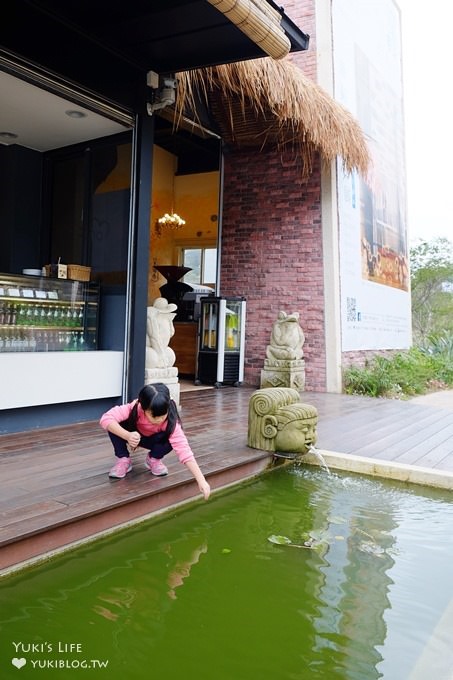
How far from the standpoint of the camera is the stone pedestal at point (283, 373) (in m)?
6.91

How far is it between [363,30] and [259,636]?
9.92 metres

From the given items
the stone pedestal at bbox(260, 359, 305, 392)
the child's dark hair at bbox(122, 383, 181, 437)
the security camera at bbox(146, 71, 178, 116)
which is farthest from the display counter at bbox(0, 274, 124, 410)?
the stone pedestal at bbox(260, 359, 305, 392)

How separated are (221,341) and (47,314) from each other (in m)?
3.25

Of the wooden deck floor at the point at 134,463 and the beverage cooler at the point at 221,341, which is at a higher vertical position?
the beverage cooler at the point at 221,341

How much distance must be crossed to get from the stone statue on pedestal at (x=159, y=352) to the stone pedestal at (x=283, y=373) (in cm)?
224

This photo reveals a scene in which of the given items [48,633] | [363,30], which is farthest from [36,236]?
[363,30]

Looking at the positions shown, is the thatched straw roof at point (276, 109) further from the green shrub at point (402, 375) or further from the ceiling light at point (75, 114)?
the green shrub at point (402, 375)

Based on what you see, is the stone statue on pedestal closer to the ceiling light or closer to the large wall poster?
the ceiling light

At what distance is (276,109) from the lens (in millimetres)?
6098

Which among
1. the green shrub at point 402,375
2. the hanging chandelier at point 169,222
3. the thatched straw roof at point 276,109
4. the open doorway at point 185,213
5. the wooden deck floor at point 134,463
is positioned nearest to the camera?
the wooden deck floor at point 134,463

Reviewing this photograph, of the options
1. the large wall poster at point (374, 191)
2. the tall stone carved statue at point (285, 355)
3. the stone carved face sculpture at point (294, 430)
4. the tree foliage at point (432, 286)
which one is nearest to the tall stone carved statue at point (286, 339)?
the tall stone carved statue at point (285, 355)

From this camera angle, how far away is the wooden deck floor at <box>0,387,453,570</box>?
2146mm

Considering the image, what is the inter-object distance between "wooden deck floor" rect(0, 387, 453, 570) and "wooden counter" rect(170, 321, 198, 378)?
222 centimetres

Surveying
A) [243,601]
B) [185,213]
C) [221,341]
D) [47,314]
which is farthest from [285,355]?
[243,601]
